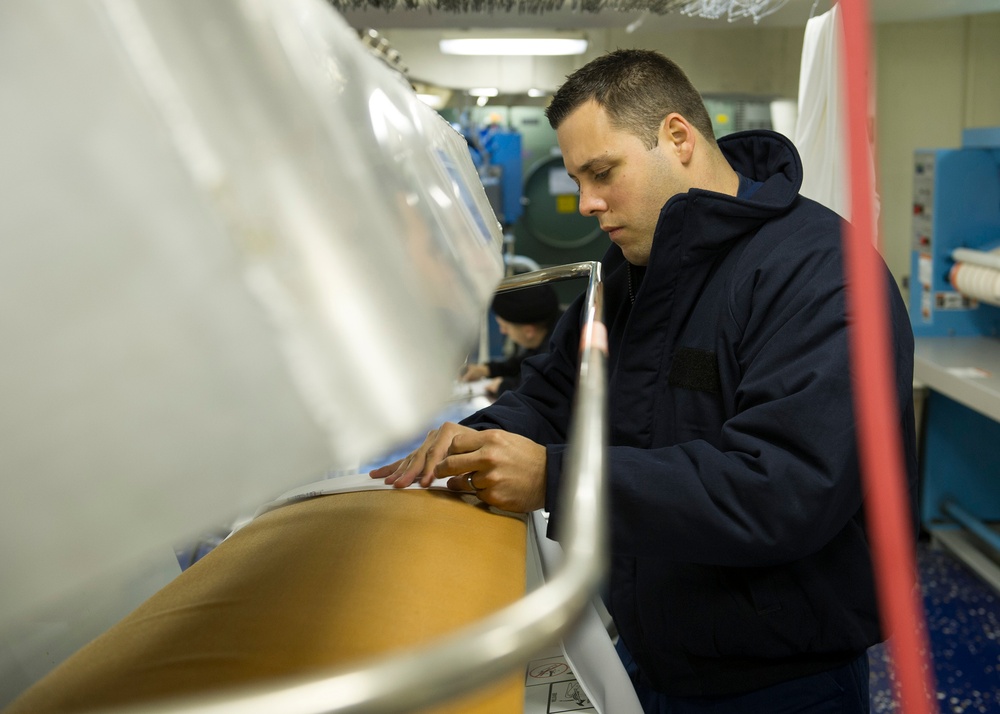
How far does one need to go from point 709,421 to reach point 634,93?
580 millimetres

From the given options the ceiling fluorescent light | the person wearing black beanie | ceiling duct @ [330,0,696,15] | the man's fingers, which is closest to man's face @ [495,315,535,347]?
the person wearing black beanie

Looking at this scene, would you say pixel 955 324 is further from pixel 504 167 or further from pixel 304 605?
pixel 304 605

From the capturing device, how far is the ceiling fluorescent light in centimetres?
407

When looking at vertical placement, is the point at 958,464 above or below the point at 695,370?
below

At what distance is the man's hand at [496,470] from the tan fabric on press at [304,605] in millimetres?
55

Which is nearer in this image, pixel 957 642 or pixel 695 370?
pixel 695 370

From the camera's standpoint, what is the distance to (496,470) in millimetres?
1021

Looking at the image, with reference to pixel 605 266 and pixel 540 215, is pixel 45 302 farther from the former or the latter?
pixel 540 215

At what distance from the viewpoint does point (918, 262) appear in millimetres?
3869

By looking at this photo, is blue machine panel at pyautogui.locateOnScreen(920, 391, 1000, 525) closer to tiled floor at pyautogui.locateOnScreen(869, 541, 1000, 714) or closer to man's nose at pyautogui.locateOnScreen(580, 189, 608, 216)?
tiled floor at pyautogui.locateOnScreen(869, 541, 1000, 714)

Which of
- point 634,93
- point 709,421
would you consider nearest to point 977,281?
point 634,93

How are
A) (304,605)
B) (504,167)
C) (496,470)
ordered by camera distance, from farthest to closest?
(504,167) < (496,470) < (304,605)

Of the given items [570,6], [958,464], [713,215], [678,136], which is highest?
[570,6]

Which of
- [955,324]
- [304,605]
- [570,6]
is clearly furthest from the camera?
[955,324]
